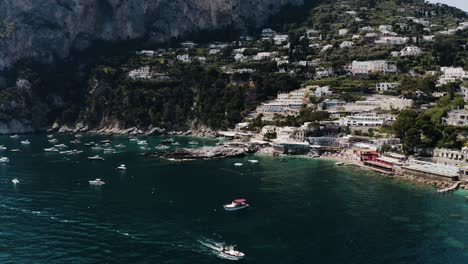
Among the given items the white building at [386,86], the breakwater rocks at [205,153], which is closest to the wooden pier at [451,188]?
the breakwater rocks at [205,153]

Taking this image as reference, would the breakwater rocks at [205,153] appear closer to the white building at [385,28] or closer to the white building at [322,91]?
the white building at [322,91]

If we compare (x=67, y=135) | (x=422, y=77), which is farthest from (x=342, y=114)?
(x=67, y=135)

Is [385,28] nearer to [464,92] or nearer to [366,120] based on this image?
[464,92]

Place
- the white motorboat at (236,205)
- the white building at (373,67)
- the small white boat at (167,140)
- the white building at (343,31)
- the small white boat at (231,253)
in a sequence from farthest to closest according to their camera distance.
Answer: the white building at (343,31) < the white building at (373,67) < the small white boat at (167,140) < the white motorboat at (236,205) < the small white boat at (231,253)

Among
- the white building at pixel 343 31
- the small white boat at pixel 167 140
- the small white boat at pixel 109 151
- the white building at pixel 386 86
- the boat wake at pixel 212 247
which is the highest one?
the white building at pixel 343 31

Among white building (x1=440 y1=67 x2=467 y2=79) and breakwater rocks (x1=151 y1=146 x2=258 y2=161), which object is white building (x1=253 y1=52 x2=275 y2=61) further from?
breakwater rocks (x1=151 y1=146 x2=258 y2=161)

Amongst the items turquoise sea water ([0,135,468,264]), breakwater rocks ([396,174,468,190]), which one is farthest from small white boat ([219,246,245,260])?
breakwater rocks ([396,174,468,190])

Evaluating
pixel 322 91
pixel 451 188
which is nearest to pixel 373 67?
pixel 322 91
